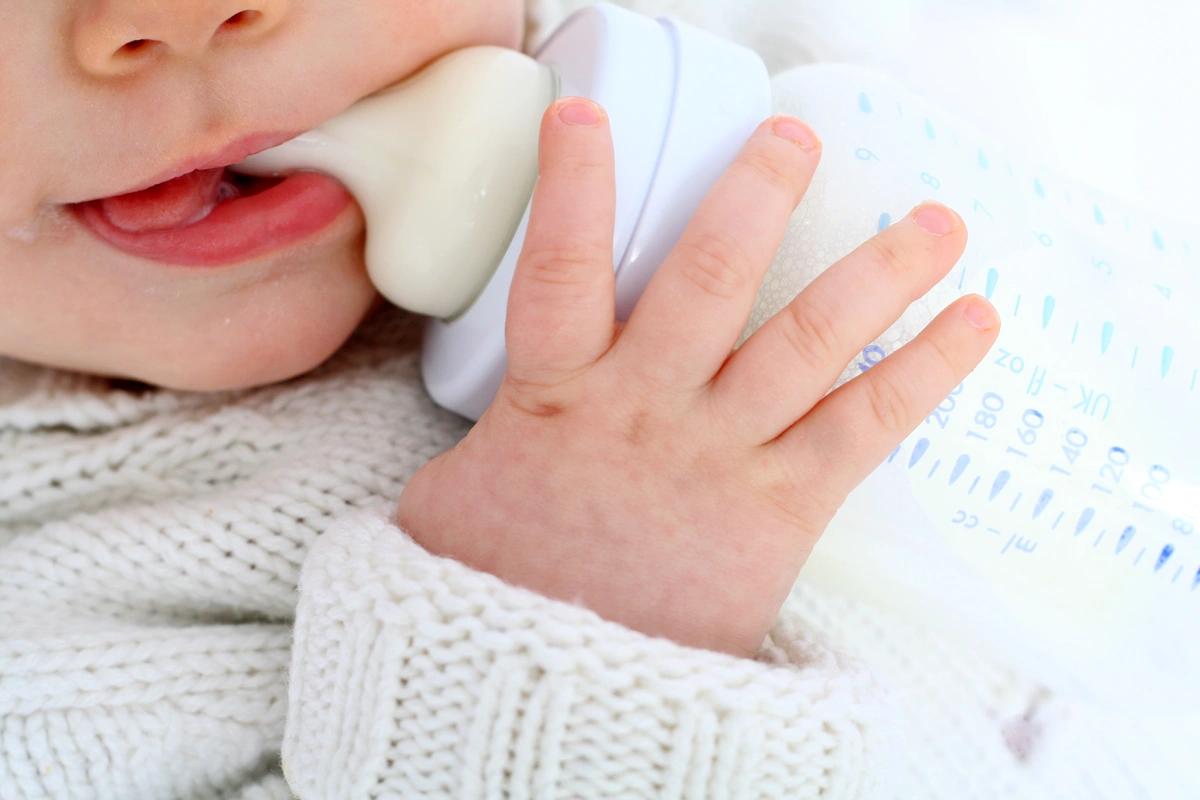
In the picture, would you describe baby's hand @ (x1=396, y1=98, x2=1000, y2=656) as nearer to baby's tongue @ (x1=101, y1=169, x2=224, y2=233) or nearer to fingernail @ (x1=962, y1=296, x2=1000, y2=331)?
fingernail @ (x1=962, y1=296, x2=1000, y2=331)

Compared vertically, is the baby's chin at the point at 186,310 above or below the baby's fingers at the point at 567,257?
below

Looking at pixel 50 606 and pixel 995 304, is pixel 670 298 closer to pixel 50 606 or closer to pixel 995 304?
pixel 995 304

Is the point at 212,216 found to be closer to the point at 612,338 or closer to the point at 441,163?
the point at 441,163

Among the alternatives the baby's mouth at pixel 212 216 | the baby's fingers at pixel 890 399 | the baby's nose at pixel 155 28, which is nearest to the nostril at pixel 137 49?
the baby's nose at pixel 155 28

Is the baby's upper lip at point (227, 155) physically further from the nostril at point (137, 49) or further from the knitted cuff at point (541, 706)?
the knitted cuff at point (541, 706)

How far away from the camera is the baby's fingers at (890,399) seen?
581 millimetres

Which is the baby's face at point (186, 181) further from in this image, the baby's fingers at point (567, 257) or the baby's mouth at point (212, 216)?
the baby's fingers at point (567, 257)

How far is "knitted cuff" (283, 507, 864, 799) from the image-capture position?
55 cm

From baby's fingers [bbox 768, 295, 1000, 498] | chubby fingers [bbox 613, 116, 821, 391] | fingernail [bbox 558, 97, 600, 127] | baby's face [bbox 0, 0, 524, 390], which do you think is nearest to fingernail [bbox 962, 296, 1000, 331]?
baby's fingers [bbox 768, 295, 1000, 498]

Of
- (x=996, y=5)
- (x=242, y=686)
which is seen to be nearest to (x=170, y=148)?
(x=242, y=686)

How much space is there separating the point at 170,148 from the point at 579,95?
22 centimetres

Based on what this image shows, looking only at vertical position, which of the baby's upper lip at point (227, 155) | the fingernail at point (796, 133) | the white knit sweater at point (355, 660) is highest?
the fingernail at point (796, 133)

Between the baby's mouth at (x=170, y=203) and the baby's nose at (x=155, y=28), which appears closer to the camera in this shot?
the baby's nose at (x=155, y=28)

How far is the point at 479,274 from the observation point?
661 mm
